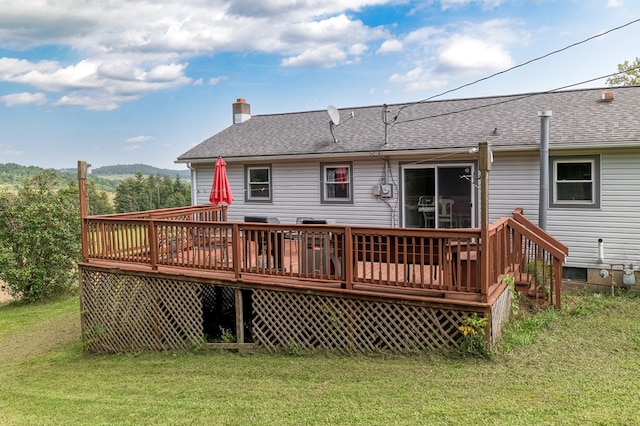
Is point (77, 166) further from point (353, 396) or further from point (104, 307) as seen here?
point (353, 396)

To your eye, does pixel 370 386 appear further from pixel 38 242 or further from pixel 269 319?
pixel 38 242

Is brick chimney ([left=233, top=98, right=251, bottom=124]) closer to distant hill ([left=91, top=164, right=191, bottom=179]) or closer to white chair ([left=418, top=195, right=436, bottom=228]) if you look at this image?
white chair ([left=418, top=195, right=436, bottom=228])

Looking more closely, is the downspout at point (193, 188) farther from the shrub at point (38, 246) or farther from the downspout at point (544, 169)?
the downspout at point (544, 169)

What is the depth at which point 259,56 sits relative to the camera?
25.7 metres

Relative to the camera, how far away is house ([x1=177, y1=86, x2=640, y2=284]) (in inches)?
335

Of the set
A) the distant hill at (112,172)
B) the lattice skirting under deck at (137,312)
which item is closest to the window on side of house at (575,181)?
the lattice skirting under deck at (137,312)

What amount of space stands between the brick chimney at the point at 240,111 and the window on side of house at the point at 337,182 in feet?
17.5

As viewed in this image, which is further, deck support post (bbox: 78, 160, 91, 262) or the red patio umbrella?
the red patio umbrella

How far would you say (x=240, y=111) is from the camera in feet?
50.6

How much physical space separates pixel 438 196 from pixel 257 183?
4821 mm

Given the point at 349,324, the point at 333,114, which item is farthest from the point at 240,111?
the point at 349,324

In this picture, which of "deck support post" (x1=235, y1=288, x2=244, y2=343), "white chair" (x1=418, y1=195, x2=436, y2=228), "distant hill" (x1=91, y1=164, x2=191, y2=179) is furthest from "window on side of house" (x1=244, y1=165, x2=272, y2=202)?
"distant hill" (x1=91, y1=164, x2=191, y2=179)

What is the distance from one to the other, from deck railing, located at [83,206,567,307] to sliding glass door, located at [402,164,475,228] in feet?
5.83

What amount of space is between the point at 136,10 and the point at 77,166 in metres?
10.6
